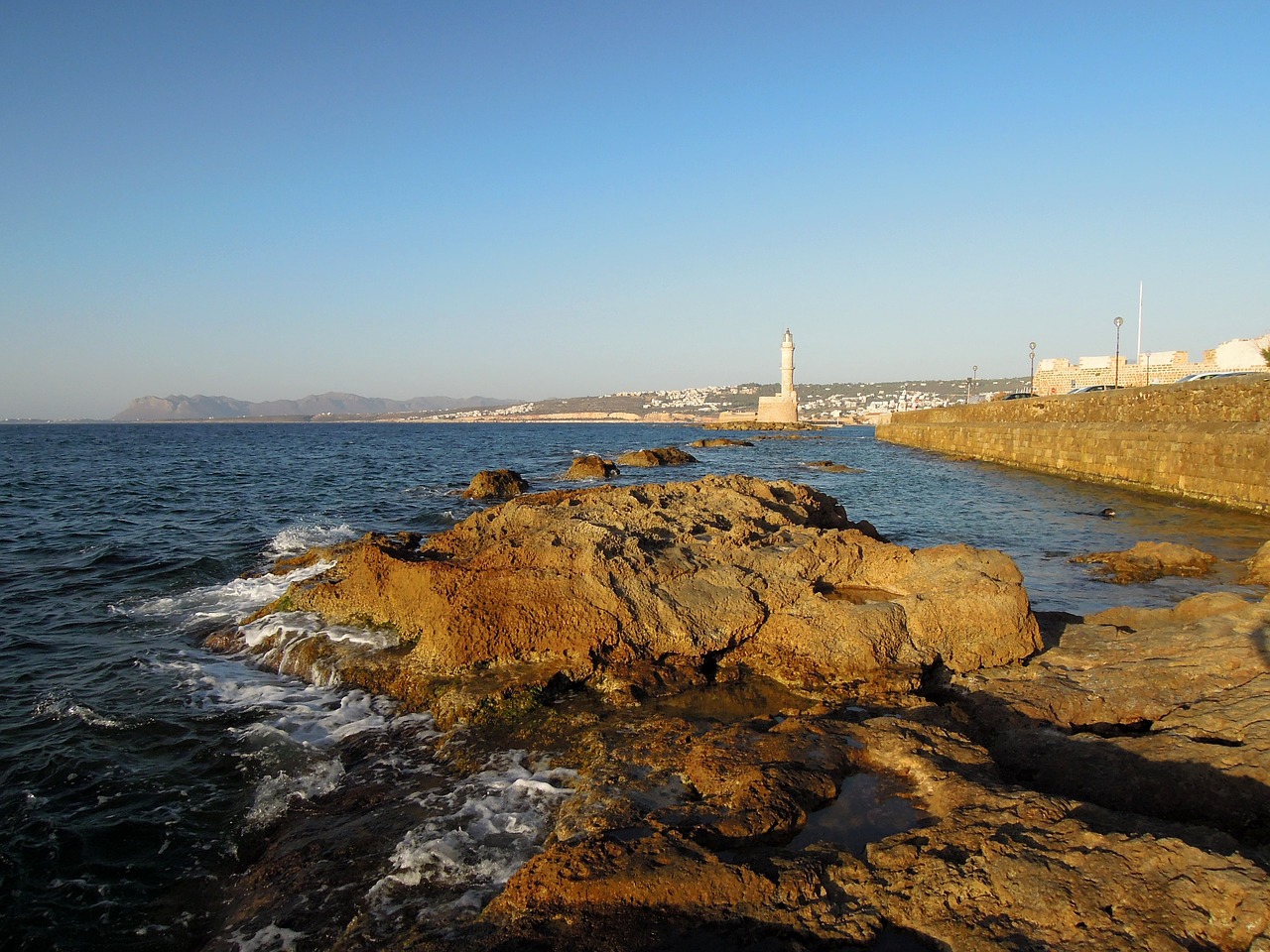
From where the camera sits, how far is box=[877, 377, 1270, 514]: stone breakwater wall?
52.1 ft

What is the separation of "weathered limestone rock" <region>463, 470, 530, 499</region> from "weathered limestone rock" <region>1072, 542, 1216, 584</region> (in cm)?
1461

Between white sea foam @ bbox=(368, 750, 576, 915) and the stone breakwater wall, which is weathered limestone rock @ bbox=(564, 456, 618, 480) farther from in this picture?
white sea foam @ bbox=(368, 750, 576, 915)

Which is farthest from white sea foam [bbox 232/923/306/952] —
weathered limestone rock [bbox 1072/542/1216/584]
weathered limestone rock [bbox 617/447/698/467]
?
weathered limestone rock [bbox 617/447/698/467]

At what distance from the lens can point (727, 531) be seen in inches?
290

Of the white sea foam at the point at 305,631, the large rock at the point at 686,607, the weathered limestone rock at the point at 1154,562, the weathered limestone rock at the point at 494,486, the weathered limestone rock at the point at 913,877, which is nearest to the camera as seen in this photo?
the weathered limestone rock at the point at 913,877

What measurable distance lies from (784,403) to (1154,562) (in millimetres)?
88748

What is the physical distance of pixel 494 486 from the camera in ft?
68.1

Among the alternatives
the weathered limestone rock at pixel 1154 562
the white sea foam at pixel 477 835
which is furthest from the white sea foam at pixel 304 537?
the weathered limestone rock at pixel 1154 562

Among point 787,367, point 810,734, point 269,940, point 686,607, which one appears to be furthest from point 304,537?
point 787,367

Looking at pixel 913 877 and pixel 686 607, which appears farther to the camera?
pixel 686 607

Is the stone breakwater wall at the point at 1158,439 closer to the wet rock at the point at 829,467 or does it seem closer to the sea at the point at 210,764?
the sea at the point at 210,764

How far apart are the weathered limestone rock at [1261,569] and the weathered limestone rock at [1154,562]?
569mm

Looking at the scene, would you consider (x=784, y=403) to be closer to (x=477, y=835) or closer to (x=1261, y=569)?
(x=1261, y=569)

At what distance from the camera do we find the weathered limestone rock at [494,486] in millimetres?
20500
